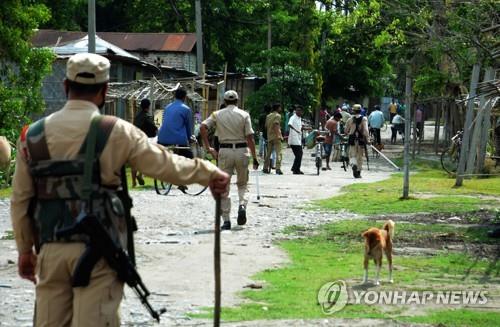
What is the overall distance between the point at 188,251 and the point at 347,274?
252cm

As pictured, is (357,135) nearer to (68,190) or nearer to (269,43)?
(68,190)

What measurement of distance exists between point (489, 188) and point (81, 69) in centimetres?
1909

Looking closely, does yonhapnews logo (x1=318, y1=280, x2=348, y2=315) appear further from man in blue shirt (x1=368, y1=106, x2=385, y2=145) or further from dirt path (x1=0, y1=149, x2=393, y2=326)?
man in blue shirt (x1=368, y1=106, x2=385, y2=145)

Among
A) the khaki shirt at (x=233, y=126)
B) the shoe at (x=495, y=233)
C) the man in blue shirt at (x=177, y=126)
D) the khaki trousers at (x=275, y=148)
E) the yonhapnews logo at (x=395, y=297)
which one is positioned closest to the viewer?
the yonhapnews logo at (x=395, y=297)

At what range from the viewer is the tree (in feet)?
71.5

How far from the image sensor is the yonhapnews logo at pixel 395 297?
31.5 feet

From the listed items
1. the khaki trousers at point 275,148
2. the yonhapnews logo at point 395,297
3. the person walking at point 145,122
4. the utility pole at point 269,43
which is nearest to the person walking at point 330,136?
the khaki trousers at point 275,148

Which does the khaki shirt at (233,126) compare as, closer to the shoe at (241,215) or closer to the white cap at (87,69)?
the shoe at (241,215)

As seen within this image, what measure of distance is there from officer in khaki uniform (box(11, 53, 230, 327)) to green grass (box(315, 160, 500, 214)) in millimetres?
12616

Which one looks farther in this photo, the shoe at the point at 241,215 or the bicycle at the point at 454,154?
the bicycle at the point at 454,154

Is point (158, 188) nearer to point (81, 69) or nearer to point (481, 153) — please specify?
point (481, 153)

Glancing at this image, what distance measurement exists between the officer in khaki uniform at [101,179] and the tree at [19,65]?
16.0m

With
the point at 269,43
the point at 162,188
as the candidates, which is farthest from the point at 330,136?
the point at 269,43

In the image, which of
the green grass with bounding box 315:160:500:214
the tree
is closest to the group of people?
the green grass with bounding box 315:160:500:214
